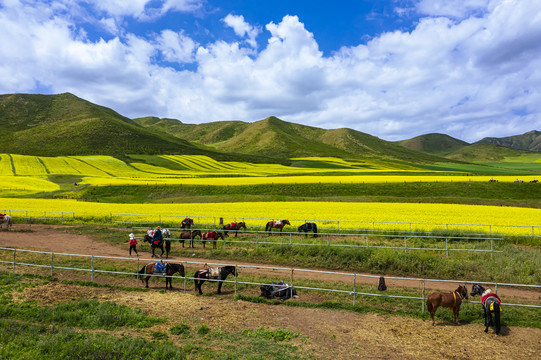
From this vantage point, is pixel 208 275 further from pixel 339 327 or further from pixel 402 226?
pixel 402 226

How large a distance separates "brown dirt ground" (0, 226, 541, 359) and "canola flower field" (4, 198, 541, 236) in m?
13.8

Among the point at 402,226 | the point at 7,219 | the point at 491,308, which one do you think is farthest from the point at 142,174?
the point at 491,308

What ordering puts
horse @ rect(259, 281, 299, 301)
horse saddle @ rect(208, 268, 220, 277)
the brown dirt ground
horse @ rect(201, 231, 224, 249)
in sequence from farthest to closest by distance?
horse @ rect(201, 231, 224, 249), horse saddle @ rect(208, 268, 220, 277), horse @ rect(259, 281, 299, 301), the brown dirt ground

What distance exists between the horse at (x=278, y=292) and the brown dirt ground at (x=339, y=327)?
2.48 ft

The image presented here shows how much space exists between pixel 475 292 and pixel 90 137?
6997 inches

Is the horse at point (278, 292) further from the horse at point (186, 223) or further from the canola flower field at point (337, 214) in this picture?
the horse at point (186, 223)

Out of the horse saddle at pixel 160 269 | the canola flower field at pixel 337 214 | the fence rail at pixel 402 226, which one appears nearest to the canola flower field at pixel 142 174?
the canola flower field at pixel 337 214

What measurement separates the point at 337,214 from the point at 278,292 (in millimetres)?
21062

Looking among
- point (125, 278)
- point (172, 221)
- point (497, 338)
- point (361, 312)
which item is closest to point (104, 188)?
point (172, 221)

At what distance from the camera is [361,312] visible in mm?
12102

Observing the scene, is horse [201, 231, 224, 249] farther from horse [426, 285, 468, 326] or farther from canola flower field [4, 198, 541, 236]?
horse [426, 285, 468, 326]

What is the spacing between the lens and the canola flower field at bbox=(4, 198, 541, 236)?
26953mm

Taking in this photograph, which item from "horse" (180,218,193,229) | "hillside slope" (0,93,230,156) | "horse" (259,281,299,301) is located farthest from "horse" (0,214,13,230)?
"hillside slope" (0,93,230,156)

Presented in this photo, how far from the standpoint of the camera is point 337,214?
109 feet
